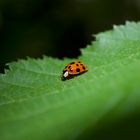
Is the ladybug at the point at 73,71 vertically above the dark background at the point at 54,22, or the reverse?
the dark background at the point at 54,22

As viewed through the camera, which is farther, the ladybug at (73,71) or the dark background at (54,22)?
the dark background at (54,22)

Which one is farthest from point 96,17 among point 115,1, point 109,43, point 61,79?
point 61,79

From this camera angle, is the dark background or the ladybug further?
the dark background

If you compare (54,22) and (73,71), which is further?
(54,22)

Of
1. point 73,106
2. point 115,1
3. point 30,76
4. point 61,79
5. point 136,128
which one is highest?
point 115,1

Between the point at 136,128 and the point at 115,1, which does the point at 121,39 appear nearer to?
the point at 136,128

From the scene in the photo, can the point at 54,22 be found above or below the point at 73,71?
above

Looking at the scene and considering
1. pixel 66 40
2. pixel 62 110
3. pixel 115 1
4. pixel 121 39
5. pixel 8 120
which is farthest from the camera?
pixel 66 40

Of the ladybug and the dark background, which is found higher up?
the dark background
